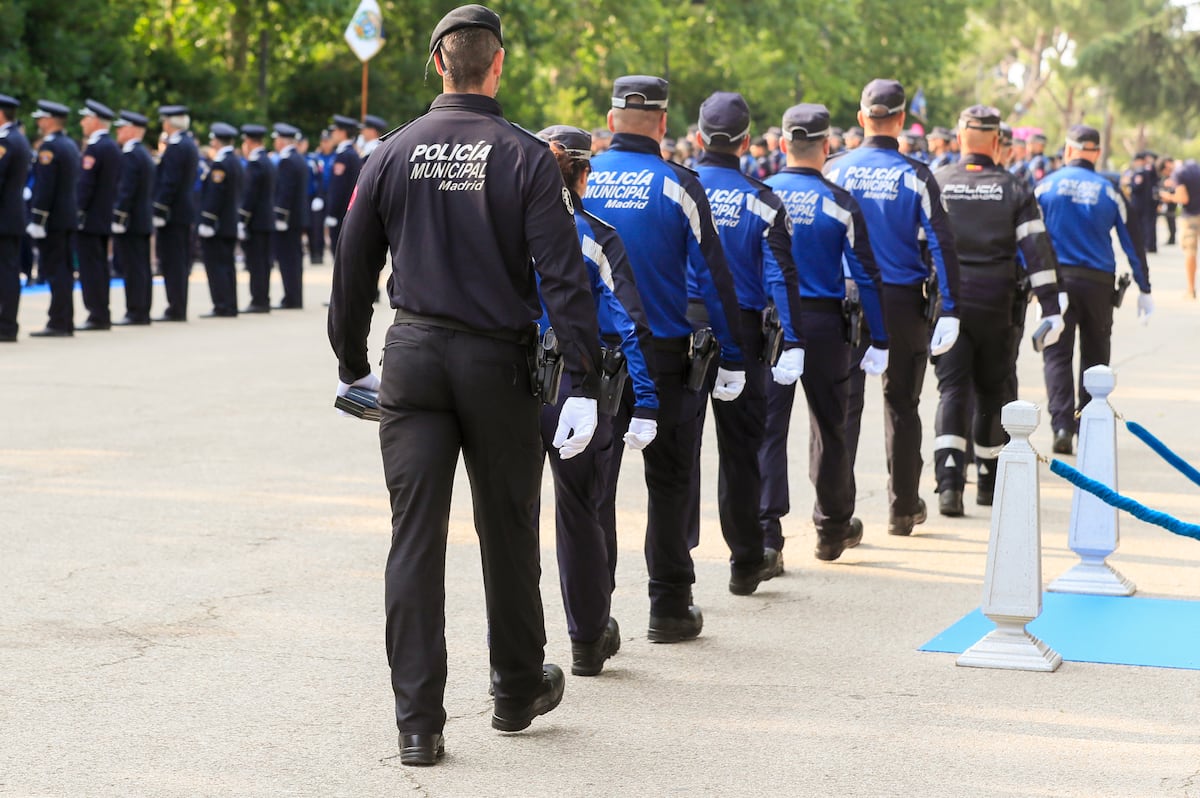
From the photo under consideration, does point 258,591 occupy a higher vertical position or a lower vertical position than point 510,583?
lower

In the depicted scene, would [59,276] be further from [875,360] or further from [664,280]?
[664,280]

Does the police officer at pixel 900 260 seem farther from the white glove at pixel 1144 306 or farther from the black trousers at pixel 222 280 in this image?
the black trousers at pixel 222 280

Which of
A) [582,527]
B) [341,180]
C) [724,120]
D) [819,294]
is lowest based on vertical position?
[582,527]

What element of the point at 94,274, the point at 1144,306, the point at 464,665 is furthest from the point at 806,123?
the point at 94,274

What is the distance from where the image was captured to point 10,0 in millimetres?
29344

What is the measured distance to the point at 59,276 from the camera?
57.2 feet

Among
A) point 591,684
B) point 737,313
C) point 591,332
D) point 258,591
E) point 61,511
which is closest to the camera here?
point 591,332

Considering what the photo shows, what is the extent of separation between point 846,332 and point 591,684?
2.59 metres

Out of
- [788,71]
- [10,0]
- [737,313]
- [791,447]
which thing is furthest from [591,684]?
[788,71]

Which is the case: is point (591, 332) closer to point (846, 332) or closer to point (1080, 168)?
point (846, 332)

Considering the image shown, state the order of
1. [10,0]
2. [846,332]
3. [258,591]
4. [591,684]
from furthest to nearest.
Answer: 1. [10,0]
2. [846,332]
3. [258,591]
4. [591,684]

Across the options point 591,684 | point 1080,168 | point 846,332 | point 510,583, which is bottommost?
point 591,684

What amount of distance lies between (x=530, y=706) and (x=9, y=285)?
12.4 metres

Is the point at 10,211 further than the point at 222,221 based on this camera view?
No
